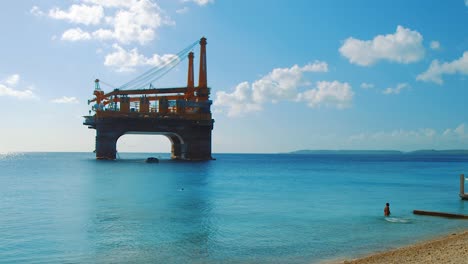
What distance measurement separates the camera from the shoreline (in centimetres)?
1448

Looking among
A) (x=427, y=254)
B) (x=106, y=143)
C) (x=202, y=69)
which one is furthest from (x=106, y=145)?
(x=427, y=254)

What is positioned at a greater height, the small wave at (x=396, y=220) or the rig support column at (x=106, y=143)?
the rig support column at (x=106, y=143)

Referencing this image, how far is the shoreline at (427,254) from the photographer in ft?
47.5

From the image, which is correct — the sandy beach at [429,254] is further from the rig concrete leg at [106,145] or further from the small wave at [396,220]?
the rig concrete leg at [106,145]

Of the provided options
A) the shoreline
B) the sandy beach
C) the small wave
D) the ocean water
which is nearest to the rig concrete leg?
the ocean water

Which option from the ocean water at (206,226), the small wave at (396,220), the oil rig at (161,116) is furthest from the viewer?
the oil rig at (161,116)

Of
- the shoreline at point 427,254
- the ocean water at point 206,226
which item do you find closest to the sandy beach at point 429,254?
the shoreline at point 427,254

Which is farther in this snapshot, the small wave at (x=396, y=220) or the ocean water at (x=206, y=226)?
the small wave at (x=396, y=220)

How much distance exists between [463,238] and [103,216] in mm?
20470

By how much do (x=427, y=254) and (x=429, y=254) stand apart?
7 cm

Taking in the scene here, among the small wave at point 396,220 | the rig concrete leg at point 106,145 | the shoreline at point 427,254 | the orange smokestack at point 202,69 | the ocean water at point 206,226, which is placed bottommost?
the ocean water at point 206,226

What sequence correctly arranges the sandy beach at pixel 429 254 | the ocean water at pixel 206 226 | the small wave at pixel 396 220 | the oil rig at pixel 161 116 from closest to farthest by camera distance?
1. the sandy beach at pixel 429 254
2. the ocean water at pixel 206 226
3. the small wave at pixel 396 220
4. the oil rig at pixel 161 116

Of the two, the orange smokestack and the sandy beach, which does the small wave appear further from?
the orange smokestack

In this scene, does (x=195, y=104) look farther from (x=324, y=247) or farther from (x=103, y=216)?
(x=324, y=247)
